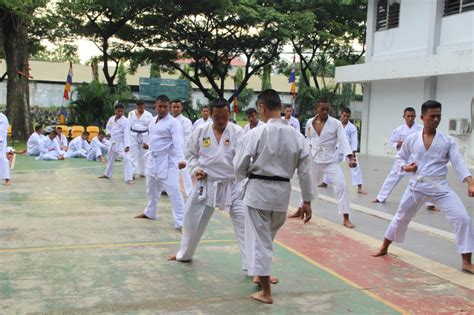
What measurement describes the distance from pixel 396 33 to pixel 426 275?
15.1 meters

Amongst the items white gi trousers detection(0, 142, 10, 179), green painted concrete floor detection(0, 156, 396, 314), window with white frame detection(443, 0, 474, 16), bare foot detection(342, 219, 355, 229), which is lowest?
green painted concrete floor detection(0, 156, 396, 314)

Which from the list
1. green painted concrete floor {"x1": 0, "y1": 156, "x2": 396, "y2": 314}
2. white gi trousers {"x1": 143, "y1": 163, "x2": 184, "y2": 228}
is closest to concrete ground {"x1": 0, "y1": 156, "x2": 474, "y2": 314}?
green painted concrete floor {"x1": 0, "y1": 156, "x2": 396, "y2": 314}

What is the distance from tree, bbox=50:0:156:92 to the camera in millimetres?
22797

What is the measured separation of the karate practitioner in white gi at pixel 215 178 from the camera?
4.93 m

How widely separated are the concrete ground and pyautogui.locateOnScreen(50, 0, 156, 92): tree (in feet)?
55.3

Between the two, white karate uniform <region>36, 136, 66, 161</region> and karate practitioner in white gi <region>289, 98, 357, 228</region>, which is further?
white karate uniform <region>36, 136, 66, 161</region>

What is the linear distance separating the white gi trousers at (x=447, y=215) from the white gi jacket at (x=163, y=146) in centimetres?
288

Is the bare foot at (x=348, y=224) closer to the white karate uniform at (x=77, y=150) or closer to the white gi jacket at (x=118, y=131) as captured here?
the white gi jacket at (x=118, y=131)

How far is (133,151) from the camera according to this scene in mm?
12141

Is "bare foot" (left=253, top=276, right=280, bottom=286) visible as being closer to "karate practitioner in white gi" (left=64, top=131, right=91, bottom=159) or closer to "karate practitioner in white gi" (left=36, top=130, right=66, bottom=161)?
"karate practitioner in white gi" (left=36, top=130, right=66, bottom=161)

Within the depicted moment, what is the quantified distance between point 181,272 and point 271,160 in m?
1.50

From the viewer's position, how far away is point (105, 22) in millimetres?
25422

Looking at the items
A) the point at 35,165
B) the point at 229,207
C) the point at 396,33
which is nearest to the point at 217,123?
the point at 229,207

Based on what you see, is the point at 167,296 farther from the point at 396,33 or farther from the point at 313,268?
the point at 396,33
